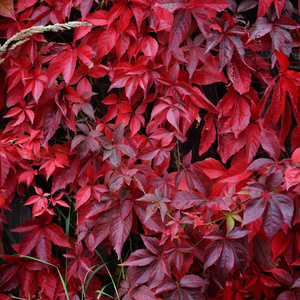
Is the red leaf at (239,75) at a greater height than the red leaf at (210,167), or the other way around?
the red leaf at (239,75)

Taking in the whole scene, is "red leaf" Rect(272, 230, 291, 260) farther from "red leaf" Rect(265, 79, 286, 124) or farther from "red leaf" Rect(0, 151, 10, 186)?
"red leaf" Rect(0, 151, 10, 186)

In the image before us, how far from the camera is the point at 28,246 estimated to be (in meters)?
1.50

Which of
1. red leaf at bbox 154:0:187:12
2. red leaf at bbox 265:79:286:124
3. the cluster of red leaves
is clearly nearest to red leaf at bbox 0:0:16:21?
the cluster of red leaves

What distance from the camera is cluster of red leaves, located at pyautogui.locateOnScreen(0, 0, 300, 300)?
1.18 meters

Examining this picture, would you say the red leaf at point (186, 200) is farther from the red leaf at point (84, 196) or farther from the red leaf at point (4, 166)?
the red leaf at point (4, 166)

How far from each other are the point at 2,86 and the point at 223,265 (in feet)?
3.93

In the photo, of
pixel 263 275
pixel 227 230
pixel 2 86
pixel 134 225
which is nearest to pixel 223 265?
pixel 227 230

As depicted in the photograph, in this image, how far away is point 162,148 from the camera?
1341 mm

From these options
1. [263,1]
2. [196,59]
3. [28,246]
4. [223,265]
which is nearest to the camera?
[223,265]

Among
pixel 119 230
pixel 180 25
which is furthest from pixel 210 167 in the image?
pixel 180 25

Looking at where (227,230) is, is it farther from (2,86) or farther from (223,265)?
(2,86)

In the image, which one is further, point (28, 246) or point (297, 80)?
point (28, 246)

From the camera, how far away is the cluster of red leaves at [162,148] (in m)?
1.18

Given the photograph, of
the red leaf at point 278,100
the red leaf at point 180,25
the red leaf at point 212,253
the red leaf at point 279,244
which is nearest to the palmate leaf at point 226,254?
the red leaf at point 212,253
